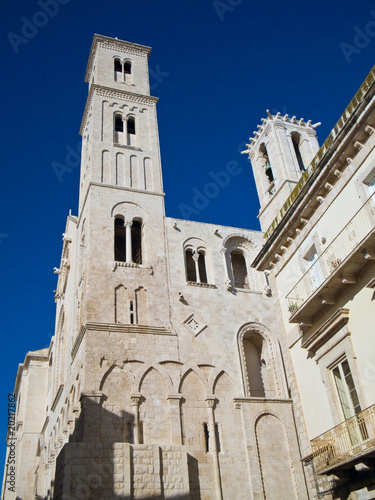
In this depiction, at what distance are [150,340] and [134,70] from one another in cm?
1788

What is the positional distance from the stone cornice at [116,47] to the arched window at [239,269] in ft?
48.3

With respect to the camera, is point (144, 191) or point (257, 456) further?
point (144, 191)

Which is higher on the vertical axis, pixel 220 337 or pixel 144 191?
pixel 144 191

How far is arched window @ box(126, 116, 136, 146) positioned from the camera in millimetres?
28281

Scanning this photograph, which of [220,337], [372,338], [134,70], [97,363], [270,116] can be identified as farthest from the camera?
[134,70]

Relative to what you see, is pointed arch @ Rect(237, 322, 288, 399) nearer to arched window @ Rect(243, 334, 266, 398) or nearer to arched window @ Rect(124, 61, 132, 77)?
arched window @ Rect(243, 334, 266, 398)

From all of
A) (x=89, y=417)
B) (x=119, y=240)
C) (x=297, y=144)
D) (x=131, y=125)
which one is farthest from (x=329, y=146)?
(x=131, y=125)

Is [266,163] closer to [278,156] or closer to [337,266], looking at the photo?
[278,156]

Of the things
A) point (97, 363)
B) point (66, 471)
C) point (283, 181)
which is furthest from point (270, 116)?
point (66, 471)

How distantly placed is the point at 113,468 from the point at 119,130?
17649 mm

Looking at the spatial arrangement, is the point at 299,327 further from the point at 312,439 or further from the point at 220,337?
the point at 220,337

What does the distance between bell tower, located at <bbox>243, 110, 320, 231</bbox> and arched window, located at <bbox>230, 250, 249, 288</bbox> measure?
3.27 m

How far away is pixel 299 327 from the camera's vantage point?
13.5 m

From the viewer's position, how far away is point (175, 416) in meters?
20.0
